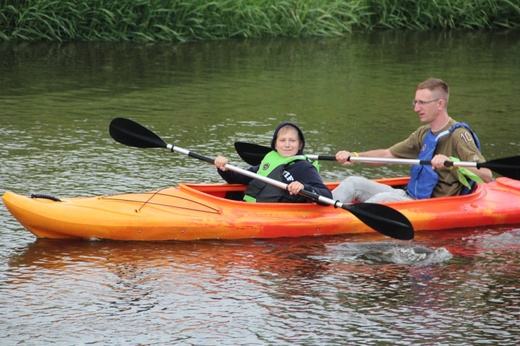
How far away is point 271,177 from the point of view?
7.98 meters

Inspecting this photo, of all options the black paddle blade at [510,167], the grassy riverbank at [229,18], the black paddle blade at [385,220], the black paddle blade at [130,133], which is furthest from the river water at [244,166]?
the black paddle blade at [130,133]

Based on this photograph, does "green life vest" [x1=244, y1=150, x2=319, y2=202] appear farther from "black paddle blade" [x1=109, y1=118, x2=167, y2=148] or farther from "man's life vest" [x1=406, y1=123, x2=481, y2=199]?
"black paddle blade" [x1=109, y1=118, x2=167, y2=148]

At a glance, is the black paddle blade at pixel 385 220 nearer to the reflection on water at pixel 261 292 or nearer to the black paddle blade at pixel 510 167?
the reflection on water at pixel 261 292

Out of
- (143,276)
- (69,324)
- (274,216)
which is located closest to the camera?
(69,324)

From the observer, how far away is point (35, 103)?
510 inches

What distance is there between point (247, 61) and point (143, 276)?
9714mm

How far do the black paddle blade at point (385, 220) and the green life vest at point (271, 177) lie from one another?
553 mm

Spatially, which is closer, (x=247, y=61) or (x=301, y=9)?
(x=247, y=61)

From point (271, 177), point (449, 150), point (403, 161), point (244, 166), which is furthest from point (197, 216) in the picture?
point (244, 166)

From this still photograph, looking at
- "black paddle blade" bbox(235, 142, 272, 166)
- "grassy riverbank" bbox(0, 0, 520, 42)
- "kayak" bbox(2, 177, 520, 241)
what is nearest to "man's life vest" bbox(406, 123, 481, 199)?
"kayak" bbox(2, 177, 520, 241)

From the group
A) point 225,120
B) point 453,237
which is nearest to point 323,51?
point 225,120

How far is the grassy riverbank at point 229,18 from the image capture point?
17.1 meters

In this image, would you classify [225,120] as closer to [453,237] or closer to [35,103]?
[35,103]

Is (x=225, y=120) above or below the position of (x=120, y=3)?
below
